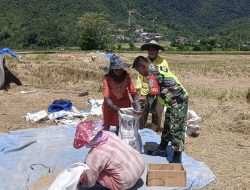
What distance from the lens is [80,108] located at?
872 centimetres

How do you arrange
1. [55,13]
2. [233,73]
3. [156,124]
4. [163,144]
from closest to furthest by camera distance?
[163,144] < [156,124] < [233,73] < [55,13]

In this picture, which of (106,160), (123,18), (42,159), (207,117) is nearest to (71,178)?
(106,160)

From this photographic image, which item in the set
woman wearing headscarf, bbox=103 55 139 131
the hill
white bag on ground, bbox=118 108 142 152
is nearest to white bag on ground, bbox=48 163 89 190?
white bag on ground, bbox=118 108 142 152

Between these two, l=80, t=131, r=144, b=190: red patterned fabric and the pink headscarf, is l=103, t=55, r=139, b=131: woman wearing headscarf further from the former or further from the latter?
the pink headscarf

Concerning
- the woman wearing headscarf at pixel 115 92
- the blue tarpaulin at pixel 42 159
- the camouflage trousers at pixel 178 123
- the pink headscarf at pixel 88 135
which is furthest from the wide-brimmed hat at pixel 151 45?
the pink headscarf at pixel 88 135

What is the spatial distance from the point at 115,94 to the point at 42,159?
127cm

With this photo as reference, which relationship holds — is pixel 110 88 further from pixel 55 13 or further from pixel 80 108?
pixel 55 13

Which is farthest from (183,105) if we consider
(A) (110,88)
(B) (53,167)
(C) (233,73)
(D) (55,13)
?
(D) (55,13)

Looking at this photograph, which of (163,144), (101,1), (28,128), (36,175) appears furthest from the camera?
(101,1)

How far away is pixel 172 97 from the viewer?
5.00 metres

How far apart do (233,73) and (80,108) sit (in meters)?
13.3

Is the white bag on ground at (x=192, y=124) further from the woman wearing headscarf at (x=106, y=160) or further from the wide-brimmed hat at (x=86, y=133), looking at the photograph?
the wide-brimmed hat at (x=86, y=133)

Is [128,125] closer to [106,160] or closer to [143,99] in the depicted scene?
[143,99]

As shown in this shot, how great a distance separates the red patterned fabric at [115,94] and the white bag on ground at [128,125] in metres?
0.40
